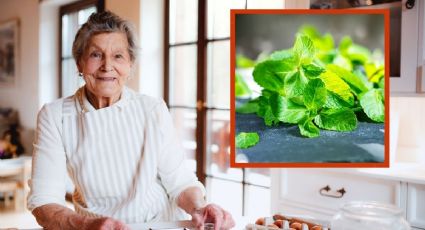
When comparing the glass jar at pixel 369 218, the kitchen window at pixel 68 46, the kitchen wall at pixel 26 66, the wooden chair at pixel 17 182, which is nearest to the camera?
the glass jar at pixel 369 218

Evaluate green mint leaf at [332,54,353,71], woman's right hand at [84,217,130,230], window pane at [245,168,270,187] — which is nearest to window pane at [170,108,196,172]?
window pane at [245,168,270,187]

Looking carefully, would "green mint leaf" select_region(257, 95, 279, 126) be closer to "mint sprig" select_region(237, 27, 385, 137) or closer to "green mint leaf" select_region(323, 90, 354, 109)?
"mint sprig" select_region(237, 27, 385, 137)

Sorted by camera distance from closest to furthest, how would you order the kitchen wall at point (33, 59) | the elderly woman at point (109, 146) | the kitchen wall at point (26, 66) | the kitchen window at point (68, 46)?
1. the elderly woman at point (109, 146)
2. the kitchen window at point (68, 46)
3. the kitchen wall at point (33, 59)
4. the kitchen wall at point (26, 66)

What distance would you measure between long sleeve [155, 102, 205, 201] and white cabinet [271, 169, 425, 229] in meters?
0.71

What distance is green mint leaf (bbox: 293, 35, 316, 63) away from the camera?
1.21 meters

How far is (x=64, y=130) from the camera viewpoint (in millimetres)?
1293

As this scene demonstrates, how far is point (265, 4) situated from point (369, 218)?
1973mm

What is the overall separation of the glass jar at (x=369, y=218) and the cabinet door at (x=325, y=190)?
0.90m

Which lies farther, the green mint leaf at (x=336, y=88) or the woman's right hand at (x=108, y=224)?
the green mint leaf at (x=336, y=88)

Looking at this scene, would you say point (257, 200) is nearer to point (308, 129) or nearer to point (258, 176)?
point (258, 176)

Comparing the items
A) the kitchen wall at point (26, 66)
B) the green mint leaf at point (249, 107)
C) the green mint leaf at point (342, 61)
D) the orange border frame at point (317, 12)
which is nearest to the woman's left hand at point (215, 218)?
the orange border frame at point (317, 12)

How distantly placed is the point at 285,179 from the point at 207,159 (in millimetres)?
1119

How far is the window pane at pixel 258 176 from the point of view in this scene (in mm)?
2799

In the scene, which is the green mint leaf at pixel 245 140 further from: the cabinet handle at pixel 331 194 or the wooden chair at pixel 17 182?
the wooden chair at pixel 17 182
